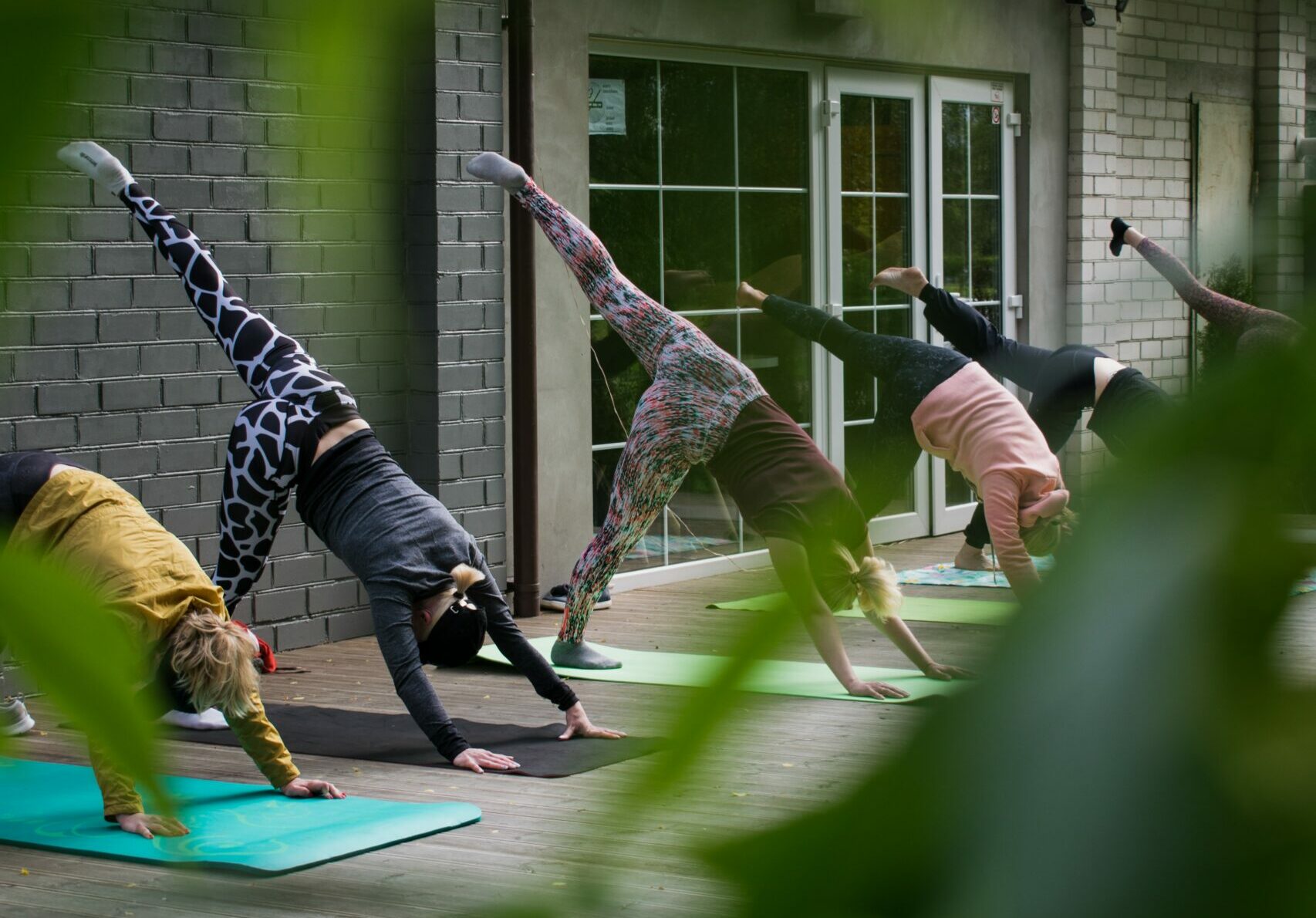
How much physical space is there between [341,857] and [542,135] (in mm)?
5735

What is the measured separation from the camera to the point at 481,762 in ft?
12.8

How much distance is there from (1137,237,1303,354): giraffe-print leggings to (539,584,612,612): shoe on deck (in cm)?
596

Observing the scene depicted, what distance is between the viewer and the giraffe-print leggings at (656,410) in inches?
192

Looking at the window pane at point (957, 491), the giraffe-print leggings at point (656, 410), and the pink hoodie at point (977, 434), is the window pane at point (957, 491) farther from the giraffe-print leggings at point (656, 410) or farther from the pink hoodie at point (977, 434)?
the giraffe-print leggings at point (656, 410)

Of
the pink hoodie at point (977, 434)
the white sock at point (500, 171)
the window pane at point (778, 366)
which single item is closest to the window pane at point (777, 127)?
the window pane at point (778, 366)

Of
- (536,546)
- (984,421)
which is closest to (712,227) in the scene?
(536,546)

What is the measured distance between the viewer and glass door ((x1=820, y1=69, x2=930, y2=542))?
7230 mm

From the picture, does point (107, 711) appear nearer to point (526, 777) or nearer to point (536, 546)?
point (526, 777)

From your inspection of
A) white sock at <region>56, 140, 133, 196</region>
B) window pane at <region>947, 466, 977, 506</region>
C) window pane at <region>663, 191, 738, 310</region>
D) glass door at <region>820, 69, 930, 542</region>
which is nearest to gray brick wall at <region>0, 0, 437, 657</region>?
white sock at <region>56, 140, 133, 196</region>

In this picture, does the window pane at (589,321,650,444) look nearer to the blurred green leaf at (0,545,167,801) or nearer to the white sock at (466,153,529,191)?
the white sock at (466,153,529,191)

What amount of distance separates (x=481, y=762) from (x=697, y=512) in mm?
2588

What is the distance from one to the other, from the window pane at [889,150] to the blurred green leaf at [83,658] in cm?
703

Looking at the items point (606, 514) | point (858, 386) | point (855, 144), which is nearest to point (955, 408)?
point (606, 514)

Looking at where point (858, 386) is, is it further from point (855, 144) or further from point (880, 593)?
point (880, 593)
